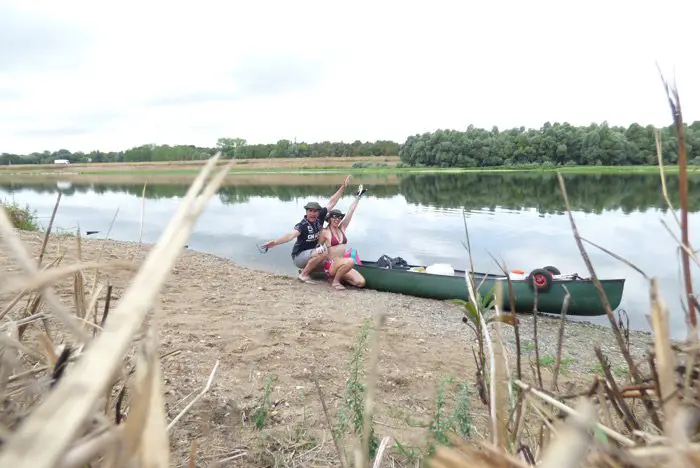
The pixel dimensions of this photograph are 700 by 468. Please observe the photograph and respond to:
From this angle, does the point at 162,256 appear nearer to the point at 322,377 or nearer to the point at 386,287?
the point at 322,377

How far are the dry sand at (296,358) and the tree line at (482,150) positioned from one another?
44203 mm

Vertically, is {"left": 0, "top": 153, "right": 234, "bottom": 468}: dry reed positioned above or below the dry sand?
above

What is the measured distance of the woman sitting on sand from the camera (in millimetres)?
10289

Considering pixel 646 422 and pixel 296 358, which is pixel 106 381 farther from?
pixel 296 358

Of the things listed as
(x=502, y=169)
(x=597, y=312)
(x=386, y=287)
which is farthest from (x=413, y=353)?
(x=502, y=169)

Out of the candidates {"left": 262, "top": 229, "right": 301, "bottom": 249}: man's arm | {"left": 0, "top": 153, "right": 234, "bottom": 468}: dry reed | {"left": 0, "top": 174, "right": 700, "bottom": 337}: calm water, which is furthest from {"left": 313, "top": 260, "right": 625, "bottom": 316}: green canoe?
{"left": 0, "top": 153, "right": 234, "bottom": 468}: dry reed

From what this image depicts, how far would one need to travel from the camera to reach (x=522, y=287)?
9133 mm

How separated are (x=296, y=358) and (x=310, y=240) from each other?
5.59 m

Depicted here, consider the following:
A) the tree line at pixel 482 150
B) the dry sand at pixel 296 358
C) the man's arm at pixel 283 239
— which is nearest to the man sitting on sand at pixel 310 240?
the man's arm at pixel 283 239

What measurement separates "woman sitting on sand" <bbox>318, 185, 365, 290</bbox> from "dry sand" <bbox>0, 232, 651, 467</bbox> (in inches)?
15.6

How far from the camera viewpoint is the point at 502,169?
6438cm

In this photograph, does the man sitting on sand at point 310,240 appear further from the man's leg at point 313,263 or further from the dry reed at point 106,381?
the dry reed at point 106,381

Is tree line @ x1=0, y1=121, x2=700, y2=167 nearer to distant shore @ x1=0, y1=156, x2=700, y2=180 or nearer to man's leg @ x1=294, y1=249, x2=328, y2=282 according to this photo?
distant shore @ x1=0, y1=156, x2=700, y2=180

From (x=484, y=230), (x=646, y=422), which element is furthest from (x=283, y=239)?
(x=484, y=230)
